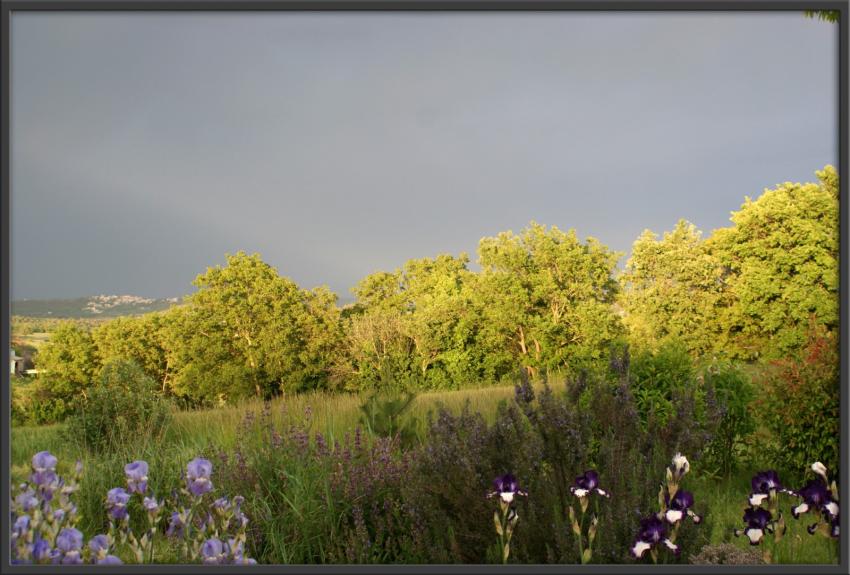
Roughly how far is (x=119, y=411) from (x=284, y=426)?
→ 5.83 ft

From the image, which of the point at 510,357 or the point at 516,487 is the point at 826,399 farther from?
the point at 510,357

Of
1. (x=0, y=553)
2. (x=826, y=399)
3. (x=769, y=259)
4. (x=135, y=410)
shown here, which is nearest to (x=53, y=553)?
(x=0, y=553)

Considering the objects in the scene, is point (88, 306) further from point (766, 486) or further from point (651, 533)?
point (766, 486)

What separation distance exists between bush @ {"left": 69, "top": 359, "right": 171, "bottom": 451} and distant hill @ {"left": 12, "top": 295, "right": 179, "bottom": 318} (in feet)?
5.24

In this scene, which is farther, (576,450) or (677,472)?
→ (576,450)

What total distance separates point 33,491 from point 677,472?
110 inches

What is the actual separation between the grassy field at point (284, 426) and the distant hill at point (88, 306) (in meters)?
0.81

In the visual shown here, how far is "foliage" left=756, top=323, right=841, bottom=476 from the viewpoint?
5.48 meters

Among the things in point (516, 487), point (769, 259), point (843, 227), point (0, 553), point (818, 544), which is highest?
point (769, 259)

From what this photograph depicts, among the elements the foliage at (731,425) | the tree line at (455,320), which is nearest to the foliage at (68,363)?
the tree line at (455,320)

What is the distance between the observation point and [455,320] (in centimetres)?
1132

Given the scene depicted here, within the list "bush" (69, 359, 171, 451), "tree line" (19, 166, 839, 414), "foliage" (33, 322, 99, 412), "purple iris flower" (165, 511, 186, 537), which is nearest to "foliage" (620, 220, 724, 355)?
"tree line" (19, 166, 839, 414)

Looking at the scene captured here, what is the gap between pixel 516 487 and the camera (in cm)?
287

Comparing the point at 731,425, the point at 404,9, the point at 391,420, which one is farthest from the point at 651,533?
the point at 731,425
